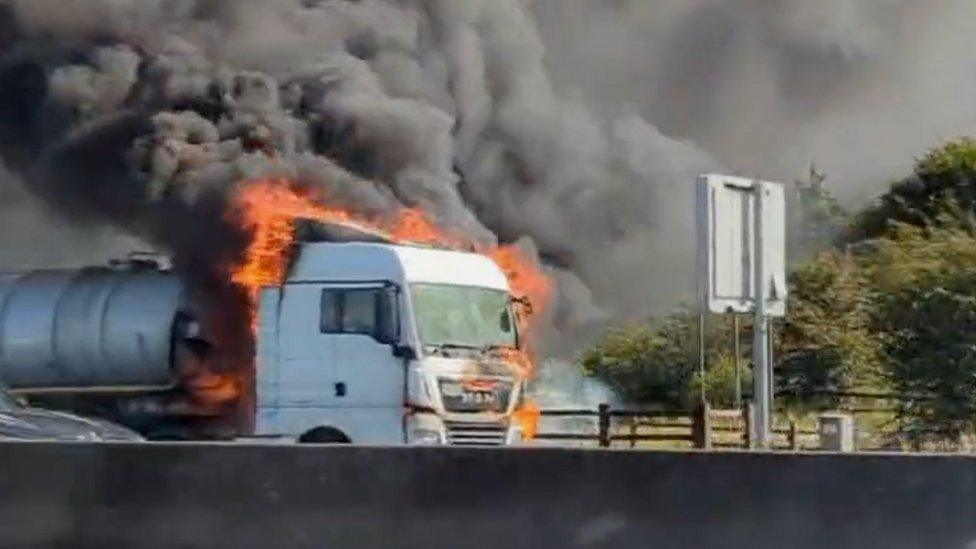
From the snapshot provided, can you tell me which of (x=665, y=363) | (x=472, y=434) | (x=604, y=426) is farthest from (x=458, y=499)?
(x=665, y=363)

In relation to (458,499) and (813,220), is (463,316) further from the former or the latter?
(813,220)

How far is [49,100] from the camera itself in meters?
27.1

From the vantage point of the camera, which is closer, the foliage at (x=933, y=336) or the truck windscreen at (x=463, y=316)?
the truck windscreen at (x=463, y=316)

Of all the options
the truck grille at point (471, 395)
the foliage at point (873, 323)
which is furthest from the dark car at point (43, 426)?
the foliage at point (873, 323)

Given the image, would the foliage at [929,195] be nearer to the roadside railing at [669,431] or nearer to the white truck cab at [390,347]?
the roadside railing at [669,431]

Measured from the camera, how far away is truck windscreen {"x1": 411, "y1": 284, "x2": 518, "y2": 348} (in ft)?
58.9

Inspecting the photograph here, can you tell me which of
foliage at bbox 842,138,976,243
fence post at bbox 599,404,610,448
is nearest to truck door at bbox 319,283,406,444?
fence post at bbox 599,404,610,448

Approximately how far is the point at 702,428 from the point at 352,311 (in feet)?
19.5

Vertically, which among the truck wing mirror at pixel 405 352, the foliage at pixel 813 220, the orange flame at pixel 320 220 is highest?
the foliage at pixel 813 220

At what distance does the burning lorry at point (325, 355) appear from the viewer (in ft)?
58.9

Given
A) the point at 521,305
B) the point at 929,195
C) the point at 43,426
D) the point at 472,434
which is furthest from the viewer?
the point at 929,195

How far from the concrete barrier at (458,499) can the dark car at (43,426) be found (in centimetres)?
525

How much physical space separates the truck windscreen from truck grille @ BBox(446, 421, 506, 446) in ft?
2.76

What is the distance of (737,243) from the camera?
15672mm
